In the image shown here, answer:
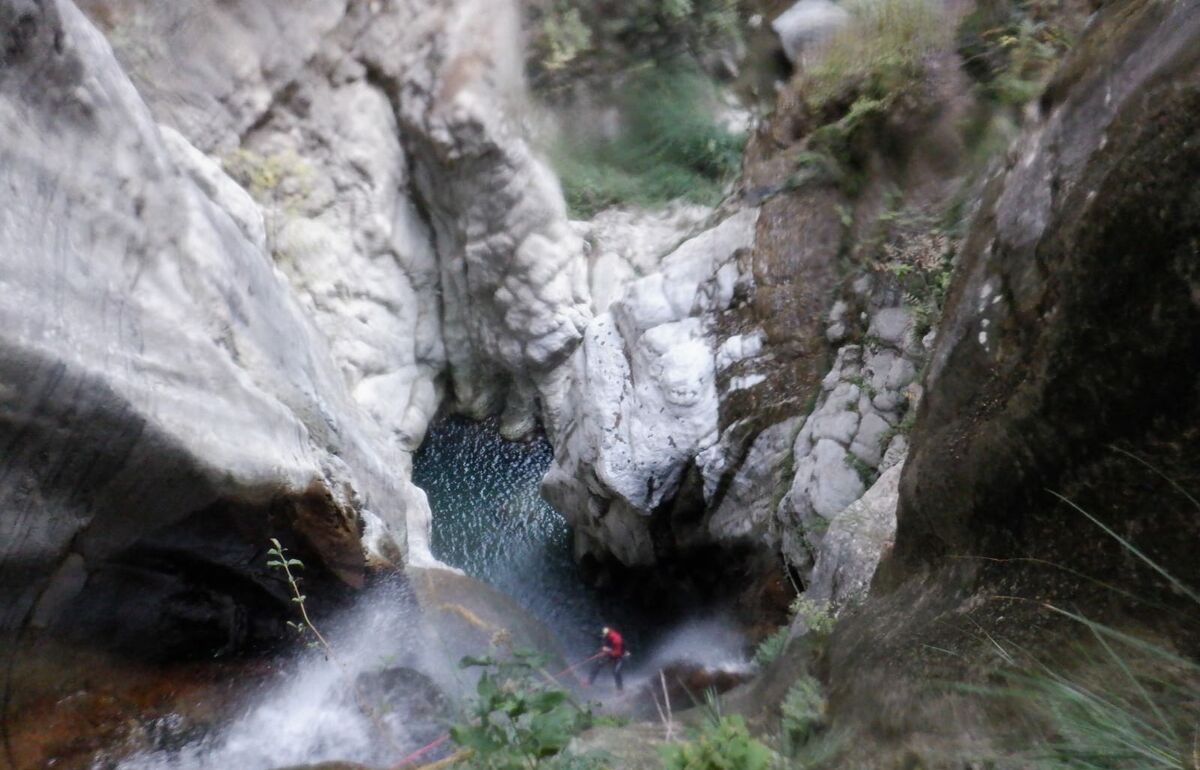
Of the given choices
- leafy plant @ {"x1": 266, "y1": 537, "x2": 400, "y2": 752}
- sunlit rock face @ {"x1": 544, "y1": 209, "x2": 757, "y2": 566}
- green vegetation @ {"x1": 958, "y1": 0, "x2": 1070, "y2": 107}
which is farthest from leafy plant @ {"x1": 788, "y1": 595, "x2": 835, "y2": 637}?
green vegetation @ {"x1": 958, "y1": 0, "x2": 1070, "y2": 107}

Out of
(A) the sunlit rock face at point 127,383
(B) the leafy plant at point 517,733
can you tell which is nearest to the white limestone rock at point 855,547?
(B) the leafy plant at point 517,733

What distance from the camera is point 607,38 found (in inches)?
346

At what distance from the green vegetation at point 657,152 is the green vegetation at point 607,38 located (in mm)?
294

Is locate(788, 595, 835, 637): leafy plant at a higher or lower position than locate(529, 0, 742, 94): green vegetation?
lower

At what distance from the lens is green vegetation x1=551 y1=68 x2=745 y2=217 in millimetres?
8391

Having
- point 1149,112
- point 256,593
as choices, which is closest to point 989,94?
point 1149,112

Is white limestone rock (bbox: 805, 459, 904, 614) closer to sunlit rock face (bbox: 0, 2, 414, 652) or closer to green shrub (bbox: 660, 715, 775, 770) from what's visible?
green shrub (bbox: 660, 715, 775, 770)

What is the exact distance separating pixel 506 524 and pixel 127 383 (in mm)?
6540

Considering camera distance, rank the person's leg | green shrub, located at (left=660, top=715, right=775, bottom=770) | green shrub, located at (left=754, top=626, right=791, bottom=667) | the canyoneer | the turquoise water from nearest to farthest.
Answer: green shrub, located at (left=660, top=715, right=775, bottom=770)
green shrub, located at (left=754, top=626, right=791, bottom=667)
the canyoneer
the person's leg
the turquoise water

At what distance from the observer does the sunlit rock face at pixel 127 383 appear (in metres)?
3.25

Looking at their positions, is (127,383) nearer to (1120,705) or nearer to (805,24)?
(1120,705)

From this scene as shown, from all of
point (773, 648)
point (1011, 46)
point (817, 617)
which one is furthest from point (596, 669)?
point (1011, 46)

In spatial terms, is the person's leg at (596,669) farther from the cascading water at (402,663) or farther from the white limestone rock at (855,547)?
the white limestone rock at (855,547)

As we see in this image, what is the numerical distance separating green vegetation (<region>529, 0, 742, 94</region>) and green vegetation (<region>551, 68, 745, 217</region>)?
0.29 metres
